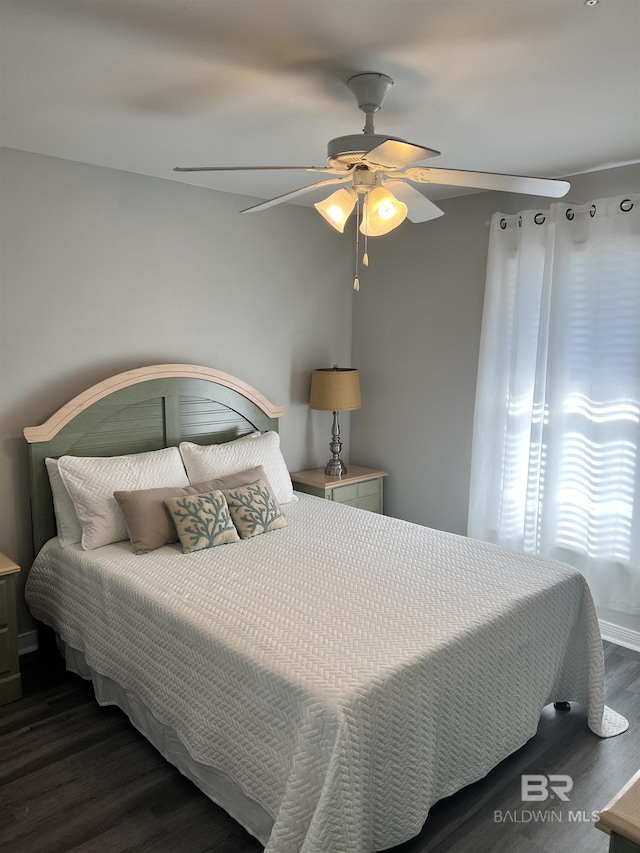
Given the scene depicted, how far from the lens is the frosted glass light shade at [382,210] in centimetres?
219

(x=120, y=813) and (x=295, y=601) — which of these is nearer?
(x=120, y=813)

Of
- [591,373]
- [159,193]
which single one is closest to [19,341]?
[159,193]

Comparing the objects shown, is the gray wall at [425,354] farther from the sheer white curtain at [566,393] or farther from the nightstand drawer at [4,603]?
the nightstand drawer at [4,603]

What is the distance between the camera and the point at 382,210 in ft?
7.25

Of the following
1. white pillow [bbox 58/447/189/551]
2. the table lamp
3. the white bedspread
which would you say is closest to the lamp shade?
the table lamp

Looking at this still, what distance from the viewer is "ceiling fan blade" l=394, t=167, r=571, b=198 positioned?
206 cm

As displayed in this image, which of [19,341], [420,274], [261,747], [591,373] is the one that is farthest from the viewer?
[420,274]

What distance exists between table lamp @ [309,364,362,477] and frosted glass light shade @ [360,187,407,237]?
6.09 feet

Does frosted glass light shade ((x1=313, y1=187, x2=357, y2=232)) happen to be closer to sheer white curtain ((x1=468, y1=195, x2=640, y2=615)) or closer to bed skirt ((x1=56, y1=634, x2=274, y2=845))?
sheer white curtain ((x1=468, y1=195, x2=640, y2=615))

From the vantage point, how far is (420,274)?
4.14 metres

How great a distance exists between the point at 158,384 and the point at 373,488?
1.69 meters

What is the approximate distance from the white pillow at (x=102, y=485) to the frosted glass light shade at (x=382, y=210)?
1663 millimetres

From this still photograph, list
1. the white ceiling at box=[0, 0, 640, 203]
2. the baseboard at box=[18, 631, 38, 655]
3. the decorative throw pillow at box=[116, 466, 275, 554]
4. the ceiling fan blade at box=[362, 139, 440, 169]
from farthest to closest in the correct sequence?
the baseboard at box=[18, 631, 38, 655], the decorative throw pillow at box=[116, 466, 275, 554], the ceiling fan blade at box=[362, 139, 440, 169], the white ceiling at box=[0, 0, 640, 203]

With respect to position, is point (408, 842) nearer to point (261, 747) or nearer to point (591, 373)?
point (261, 747)
